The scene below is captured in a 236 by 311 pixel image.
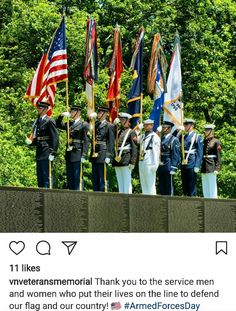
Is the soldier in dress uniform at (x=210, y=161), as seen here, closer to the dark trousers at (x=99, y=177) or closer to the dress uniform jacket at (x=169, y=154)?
the dress uniform jacket at (x=169, y=154)

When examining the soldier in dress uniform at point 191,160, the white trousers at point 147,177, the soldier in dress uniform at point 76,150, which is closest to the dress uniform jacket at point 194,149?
the soldier in dress uniform at point 191,160

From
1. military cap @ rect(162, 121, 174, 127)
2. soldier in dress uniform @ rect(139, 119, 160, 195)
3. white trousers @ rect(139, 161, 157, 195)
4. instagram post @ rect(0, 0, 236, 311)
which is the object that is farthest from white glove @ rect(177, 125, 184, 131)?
white trousers @ rect(139, 161, 157, 195)

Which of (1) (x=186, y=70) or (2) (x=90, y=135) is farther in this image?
(1) (x=186, y=70)

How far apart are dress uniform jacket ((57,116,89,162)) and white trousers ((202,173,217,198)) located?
425cm

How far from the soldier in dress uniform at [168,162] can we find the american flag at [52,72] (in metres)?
2.88

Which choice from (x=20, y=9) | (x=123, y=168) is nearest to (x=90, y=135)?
(x=123, y=168)

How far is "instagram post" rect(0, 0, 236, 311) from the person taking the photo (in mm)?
20812

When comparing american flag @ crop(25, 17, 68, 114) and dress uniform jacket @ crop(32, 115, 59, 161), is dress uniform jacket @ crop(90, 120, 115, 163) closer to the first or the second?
american flag @ crop(25, 17, 68, 114)
